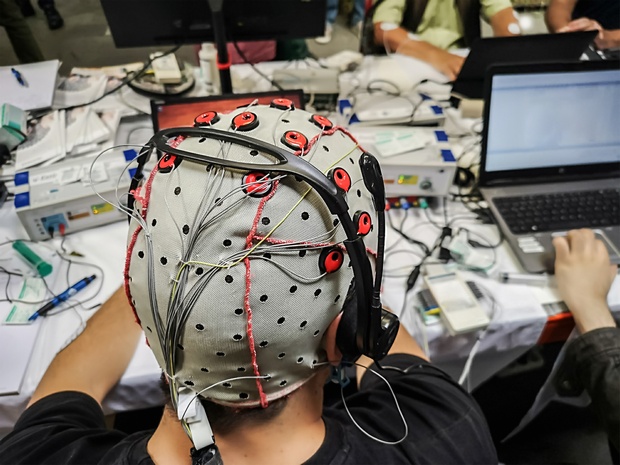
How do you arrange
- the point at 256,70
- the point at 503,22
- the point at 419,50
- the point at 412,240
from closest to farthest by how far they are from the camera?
the point at 412,240 < the point at 256,70 < the point at 419,50 < the point at 503,22

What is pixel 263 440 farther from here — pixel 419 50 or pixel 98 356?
pixel 419 50

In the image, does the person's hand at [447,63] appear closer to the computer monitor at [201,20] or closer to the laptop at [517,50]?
the laptop at [517,50]

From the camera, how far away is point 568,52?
1.41 meters

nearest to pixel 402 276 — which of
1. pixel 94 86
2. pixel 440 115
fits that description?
pixel 440 115

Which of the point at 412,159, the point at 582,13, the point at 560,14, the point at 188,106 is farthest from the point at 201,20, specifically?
the point at 582,13

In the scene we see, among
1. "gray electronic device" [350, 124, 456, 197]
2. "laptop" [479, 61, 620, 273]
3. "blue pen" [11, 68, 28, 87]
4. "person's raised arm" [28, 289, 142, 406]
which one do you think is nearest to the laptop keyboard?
"laptop" [479, 61, 620, 273]

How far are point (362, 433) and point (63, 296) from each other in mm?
677

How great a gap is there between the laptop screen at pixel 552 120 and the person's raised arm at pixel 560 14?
3.73ft

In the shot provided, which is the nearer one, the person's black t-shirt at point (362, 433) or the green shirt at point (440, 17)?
the person's black t-shirt at point (362, 433)

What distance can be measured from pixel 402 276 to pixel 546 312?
31 cm

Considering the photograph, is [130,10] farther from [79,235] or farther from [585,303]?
[585,303]

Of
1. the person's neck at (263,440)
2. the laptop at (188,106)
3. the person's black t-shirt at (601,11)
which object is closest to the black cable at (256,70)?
the laptop at (188,106)

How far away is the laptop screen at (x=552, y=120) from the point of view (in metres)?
1.08

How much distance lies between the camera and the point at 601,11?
6.72 ft
